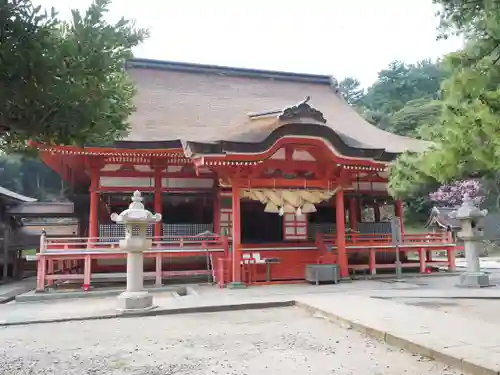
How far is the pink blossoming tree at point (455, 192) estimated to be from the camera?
3156 cm

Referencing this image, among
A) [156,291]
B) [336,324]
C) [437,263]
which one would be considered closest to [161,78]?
[156,291]

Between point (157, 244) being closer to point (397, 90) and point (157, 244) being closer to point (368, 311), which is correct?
point (368, 311)

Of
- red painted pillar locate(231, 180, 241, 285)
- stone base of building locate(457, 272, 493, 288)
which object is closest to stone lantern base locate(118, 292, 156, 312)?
red painted pillar locate(231, 180, 241, 285)

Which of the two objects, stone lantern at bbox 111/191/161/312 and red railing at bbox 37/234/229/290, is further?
red railing at bbox 37/234/229/290

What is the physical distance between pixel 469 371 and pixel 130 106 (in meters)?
4.05

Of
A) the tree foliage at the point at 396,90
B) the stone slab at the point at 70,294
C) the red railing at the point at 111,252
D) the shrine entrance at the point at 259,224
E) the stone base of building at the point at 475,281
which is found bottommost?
the stone slab at the point at 70,294

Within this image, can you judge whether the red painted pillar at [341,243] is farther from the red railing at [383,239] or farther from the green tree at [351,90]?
the green tree at [351,90]

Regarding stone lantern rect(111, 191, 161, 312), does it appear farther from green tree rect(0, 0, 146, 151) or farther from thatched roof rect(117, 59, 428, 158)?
green tree rect(0, 0, 146, 151)

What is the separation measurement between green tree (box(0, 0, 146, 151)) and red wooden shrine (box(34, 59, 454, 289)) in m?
6.22

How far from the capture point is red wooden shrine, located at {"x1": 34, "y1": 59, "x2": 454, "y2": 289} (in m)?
10.5

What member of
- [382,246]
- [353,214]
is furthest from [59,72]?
[353,214]

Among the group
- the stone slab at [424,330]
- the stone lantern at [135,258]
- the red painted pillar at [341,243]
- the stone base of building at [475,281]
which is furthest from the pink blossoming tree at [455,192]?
the stone lantern at [135,258]

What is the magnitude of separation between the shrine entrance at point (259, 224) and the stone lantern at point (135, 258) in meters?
5.72

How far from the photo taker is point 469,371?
408 centimetres
